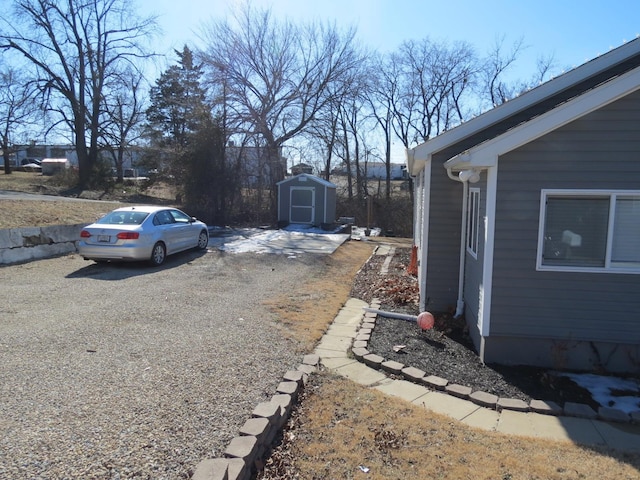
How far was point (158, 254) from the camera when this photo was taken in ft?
32.8

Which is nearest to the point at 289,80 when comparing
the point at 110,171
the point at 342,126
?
the point at 342,126

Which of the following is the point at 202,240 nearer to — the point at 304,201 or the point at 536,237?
the point at 304,201

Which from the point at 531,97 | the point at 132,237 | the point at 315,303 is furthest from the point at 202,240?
the point at 531,97

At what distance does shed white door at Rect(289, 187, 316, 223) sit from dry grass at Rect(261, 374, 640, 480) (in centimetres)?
1766

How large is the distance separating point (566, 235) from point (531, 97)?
259cm

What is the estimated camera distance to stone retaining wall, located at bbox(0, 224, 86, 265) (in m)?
9.43

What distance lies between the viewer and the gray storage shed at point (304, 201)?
A: 21219 millimetres

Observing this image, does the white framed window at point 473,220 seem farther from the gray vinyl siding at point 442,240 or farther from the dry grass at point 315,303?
the dry grass at point 315,303

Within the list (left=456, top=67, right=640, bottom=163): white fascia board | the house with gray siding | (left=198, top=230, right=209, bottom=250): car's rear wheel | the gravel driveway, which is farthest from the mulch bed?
(left=198, top=230, right=209, bottom=250): car's rear wheel

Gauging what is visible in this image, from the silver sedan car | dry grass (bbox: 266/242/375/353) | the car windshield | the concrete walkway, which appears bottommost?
the concrete walkway

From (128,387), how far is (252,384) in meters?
1.07

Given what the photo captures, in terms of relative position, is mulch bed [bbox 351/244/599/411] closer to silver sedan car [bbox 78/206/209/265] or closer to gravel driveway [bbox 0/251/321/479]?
gravel driveway [bbox 0/251/321/479]

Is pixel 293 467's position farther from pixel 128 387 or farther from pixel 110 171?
pixel 110 171

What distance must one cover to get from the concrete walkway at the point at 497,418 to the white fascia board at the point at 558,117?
8.53ft
